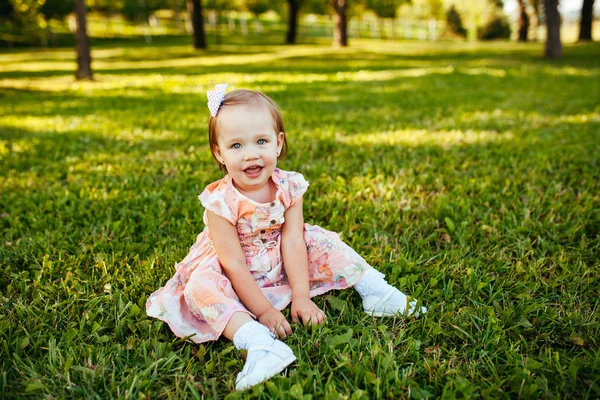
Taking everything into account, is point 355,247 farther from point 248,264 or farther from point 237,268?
point 237,268

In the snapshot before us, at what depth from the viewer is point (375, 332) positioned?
197 cm

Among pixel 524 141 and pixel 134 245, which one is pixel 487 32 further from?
pixel 134 245

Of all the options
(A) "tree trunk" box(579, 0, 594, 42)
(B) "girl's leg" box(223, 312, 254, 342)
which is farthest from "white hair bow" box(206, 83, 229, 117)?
(A) "tree trunk" box(579, 0, 594, 42)

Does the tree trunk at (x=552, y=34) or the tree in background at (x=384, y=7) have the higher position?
the tree in background at (x=384, y=7)

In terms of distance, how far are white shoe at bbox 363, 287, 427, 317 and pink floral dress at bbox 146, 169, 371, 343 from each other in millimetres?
137

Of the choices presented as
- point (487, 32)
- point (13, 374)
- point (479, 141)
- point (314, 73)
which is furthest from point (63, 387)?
point (487, 32)

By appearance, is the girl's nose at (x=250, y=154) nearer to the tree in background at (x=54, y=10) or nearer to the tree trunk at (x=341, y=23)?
the tree trunk at (x=341, y=23)

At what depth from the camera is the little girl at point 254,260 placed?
1.98m

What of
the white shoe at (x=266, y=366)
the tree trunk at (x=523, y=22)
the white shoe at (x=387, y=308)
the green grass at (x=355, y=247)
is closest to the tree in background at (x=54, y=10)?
the green grass at (x=355, y=247)

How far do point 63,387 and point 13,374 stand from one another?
0.86ft

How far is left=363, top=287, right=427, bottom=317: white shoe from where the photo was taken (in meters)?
2.08

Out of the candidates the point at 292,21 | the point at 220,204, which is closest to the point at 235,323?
the point at 220,204

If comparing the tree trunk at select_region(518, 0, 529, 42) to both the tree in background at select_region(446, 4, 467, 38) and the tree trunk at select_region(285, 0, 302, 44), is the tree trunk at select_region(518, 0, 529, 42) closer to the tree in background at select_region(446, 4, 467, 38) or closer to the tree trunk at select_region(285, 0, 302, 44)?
the tree trunk at select_region(285, 0, 302, 44)

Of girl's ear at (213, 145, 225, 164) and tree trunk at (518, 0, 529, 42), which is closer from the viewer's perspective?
girl's ear at (213, 145, 225, 164)
